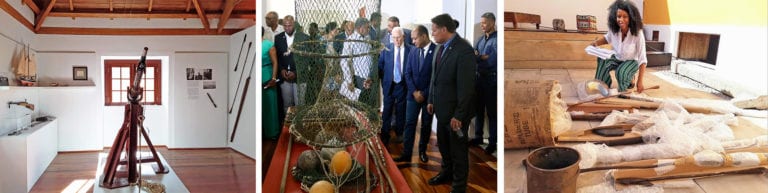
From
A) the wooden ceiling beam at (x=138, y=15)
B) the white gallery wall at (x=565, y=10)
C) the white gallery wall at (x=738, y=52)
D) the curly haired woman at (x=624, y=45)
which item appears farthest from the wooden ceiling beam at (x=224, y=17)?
the white gallery wall at (x=738, y=52)

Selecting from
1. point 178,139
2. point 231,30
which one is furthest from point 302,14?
point 178,139

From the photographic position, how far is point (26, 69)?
2.50m

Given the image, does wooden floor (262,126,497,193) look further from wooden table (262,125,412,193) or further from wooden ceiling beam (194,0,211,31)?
wooden ceiling beam (194,0,211,31)

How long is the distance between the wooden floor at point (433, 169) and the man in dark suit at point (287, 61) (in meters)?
0.19

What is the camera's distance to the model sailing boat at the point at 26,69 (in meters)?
2.47

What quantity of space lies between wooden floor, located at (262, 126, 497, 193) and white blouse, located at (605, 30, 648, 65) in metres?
0.71

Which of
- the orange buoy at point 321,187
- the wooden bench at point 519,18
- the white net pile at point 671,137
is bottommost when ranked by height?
the orange buoy at point 321,187

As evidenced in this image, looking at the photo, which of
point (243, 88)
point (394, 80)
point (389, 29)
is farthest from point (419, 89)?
point (243, 88)

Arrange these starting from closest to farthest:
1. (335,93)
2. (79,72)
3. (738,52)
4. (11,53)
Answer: (11,53), (79,72), (335,93), (738,52)

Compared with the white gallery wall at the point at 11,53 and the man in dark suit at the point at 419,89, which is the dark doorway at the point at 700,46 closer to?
the man in dark suit at the point at 419,89

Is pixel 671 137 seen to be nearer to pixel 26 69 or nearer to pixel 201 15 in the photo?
pixel 201 15

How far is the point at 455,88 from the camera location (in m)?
2.93

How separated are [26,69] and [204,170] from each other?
774mm

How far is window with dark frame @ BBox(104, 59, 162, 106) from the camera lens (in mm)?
2641
